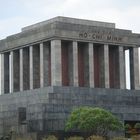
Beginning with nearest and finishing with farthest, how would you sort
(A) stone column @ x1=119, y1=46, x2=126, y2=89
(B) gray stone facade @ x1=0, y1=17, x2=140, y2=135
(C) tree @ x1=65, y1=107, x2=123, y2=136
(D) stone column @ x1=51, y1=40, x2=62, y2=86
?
(C) tree @ x1=65, y1=107, x2=123, y2=136, (B) gray stone facade @ x1=0, y1=17, x2=140, y2=135, (D) stone column @ x1=51, y1=40, x2=62, y2=86, (A) stone column @ x1=119, y1=46, x2=126, y2=89

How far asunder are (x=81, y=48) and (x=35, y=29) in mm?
7446

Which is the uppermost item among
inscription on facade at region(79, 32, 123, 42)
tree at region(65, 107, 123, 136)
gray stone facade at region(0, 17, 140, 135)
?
inscription on facade at region(79, 32, 123, 42)

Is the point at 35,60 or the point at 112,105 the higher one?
the point at 35,60

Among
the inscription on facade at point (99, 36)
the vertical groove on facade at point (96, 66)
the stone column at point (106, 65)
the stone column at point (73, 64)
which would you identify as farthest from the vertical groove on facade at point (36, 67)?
the stone column at point (106, 65)

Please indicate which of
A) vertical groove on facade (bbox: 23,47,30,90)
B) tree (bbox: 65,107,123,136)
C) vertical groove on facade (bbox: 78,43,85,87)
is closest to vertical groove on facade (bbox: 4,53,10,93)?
vertical groove on facade (bbox: 23,47,30,90)

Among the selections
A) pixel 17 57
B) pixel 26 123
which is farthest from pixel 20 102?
pixel 17 57

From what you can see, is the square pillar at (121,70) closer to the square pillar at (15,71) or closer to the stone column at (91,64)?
the stone column at (91,64)

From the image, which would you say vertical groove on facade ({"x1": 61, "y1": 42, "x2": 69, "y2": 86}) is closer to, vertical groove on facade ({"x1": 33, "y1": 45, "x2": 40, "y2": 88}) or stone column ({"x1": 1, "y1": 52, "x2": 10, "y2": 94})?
vertical groove on facade ({"x1": 33, "y1": 45, "x2": 40, "y2": 88})

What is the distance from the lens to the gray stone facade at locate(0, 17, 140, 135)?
81.8 meters

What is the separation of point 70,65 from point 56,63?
392cm

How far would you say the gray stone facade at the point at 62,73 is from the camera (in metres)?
81.8

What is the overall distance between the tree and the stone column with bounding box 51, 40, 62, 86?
15.7 m

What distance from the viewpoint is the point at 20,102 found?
86.9 metres

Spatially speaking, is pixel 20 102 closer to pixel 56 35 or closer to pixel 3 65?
pixel 56 35
